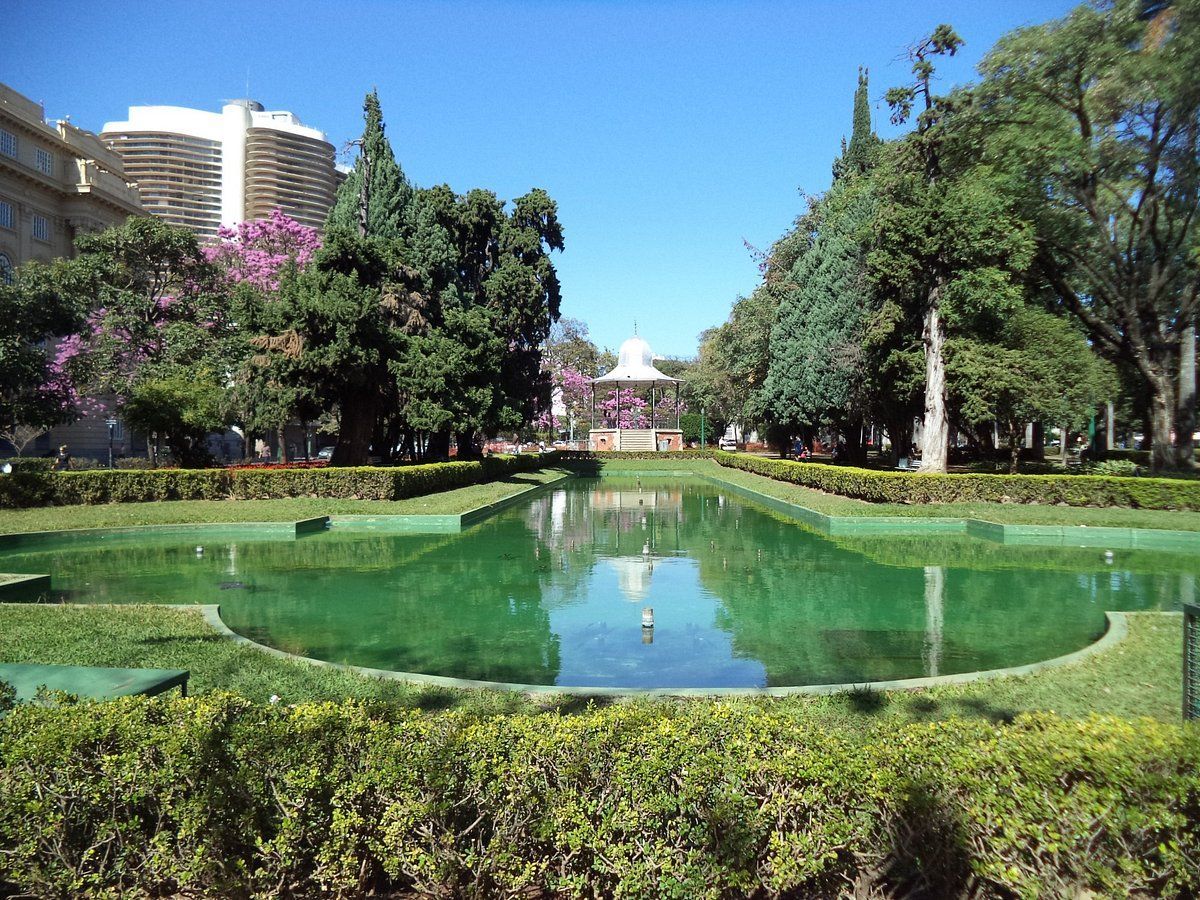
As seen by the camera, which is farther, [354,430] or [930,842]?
[354,430]

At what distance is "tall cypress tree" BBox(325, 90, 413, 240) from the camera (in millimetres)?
30812

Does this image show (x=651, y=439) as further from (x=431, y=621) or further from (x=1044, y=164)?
(x=431, y=621)

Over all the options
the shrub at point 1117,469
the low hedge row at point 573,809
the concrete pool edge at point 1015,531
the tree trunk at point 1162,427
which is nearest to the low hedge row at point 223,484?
the concrete pool edge at point 1015,531

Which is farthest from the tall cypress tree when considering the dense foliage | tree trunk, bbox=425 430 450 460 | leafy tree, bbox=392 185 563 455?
the dense foliage

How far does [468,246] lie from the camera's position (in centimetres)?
3344

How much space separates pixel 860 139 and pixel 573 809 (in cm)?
3719

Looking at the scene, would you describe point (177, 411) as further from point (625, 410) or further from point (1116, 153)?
point (625, 410)

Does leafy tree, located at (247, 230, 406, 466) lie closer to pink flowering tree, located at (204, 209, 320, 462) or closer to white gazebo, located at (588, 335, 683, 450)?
pink flowering tree, located at (204, 209, 320, 462)

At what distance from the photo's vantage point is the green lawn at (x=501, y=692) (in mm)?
5715

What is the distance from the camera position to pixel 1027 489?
68.0ft

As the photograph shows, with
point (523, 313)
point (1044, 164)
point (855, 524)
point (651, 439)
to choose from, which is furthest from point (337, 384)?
point (651, 439)

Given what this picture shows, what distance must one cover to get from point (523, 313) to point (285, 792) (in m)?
29.9

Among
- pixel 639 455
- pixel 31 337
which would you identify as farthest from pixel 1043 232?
pixel 31 337

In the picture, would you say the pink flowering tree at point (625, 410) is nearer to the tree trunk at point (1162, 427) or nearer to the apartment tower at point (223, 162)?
the tree trunk at point (1162, 427)
